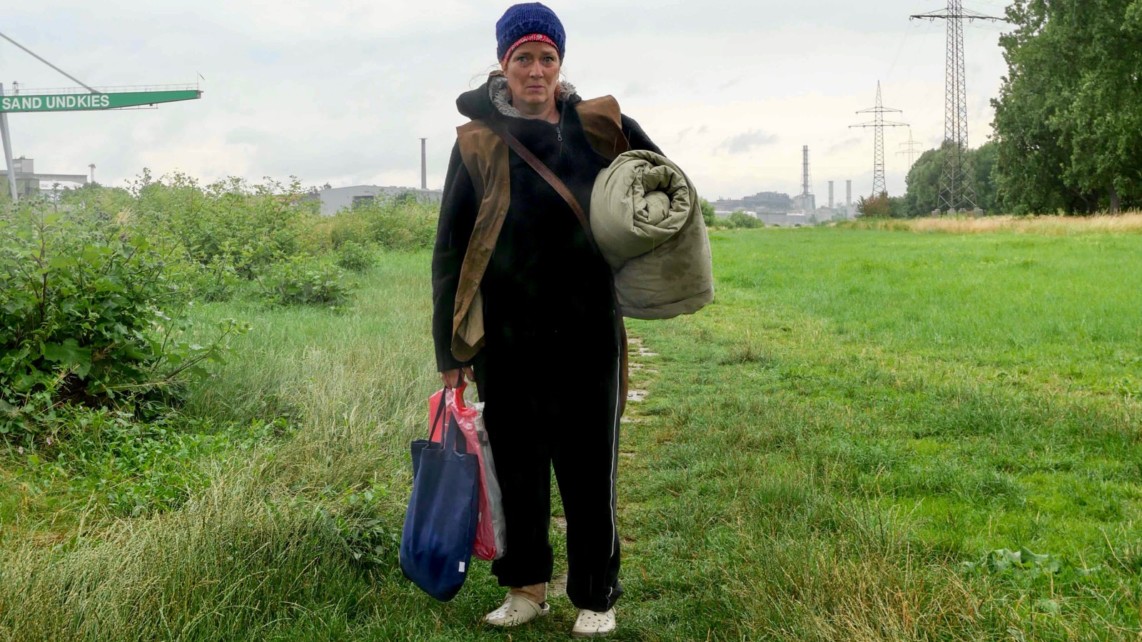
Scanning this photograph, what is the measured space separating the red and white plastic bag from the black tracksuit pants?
4 centimetres

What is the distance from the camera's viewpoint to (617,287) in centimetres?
351

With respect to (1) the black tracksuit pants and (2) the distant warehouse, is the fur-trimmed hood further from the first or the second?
(2) the distant warehouse

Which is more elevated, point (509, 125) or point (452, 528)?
point (509, 125)

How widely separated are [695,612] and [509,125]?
5.91ft

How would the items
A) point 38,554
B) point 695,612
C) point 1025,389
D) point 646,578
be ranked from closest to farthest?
point 38,554, point 695,612, point 646,578, point 1025,389

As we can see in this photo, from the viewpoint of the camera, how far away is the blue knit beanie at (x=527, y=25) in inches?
131

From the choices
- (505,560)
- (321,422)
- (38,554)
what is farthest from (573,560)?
(321,422)

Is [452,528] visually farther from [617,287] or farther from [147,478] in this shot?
[147,478]

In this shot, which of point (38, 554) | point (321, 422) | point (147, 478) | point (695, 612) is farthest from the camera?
point (321, 422)

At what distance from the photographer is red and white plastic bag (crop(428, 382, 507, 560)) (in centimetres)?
→ 352

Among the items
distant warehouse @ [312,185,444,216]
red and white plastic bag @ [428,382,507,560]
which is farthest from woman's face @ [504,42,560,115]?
distant warehouse @ [312,185,444,216]

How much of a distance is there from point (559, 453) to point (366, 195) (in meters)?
38.3

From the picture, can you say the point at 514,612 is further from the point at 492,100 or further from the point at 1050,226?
the point at 1050,226

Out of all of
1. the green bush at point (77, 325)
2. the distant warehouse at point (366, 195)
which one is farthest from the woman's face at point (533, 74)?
the distant warehouse at point (366, 195)
